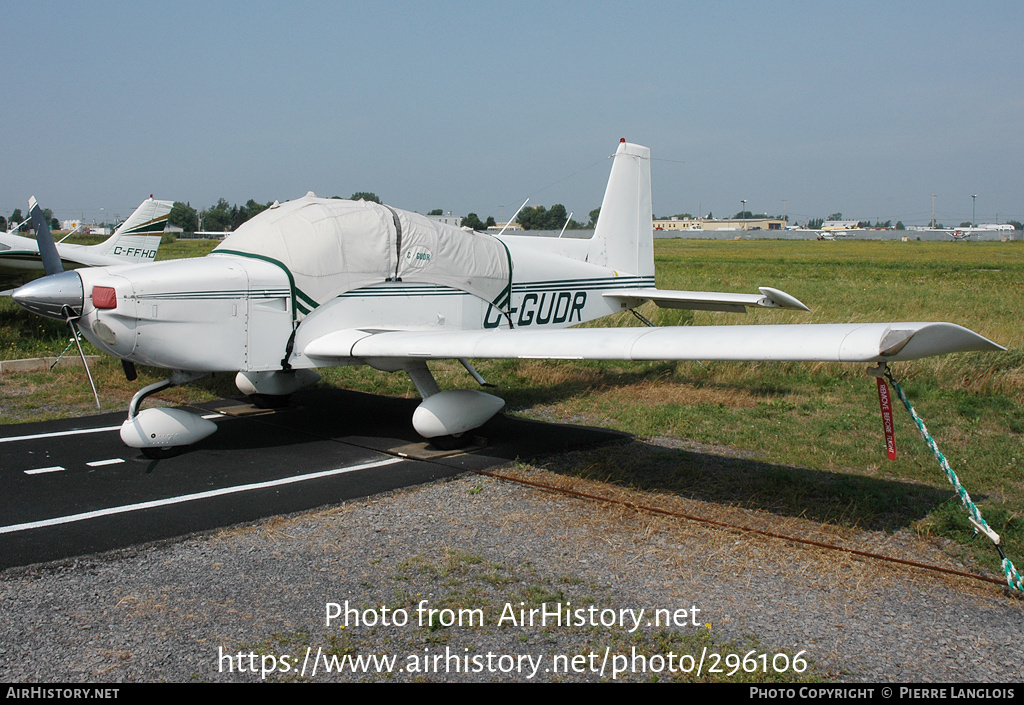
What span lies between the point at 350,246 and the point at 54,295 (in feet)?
7.96

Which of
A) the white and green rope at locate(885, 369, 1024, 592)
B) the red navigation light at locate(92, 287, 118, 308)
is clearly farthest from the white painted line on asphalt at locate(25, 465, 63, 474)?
the white and green rope at locate(885, 369, 1024, 592)

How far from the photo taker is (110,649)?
3605 mm

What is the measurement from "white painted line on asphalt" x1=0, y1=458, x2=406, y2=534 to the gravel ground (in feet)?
2.66

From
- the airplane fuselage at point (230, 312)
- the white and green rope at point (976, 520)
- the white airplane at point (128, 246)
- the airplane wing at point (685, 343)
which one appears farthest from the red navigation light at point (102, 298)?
the white airplane at point (128, 246)

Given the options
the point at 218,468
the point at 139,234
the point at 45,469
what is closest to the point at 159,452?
the point at 218,468

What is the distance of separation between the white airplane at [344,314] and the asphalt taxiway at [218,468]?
1.27 ft

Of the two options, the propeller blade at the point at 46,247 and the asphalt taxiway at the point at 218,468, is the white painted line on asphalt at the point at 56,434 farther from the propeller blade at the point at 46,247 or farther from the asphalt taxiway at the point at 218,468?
the propeller blade at the point at 46,247

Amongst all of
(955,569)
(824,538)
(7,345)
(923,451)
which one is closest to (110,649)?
(824,538)

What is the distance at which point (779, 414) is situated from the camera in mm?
8719

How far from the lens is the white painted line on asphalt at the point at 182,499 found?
208 inches

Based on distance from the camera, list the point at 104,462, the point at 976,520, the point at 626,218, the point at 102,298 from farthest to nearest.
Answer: the point at 626,218, the point at 104,462, the point at 102,298, the point at 976,520

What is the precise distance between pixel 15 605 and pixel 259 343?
3179 millimetres

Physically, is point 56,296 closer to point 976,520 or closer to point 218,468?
point 218,468

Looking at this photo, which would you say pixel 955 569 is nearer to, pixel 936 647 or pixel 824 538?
pixel 824 538
